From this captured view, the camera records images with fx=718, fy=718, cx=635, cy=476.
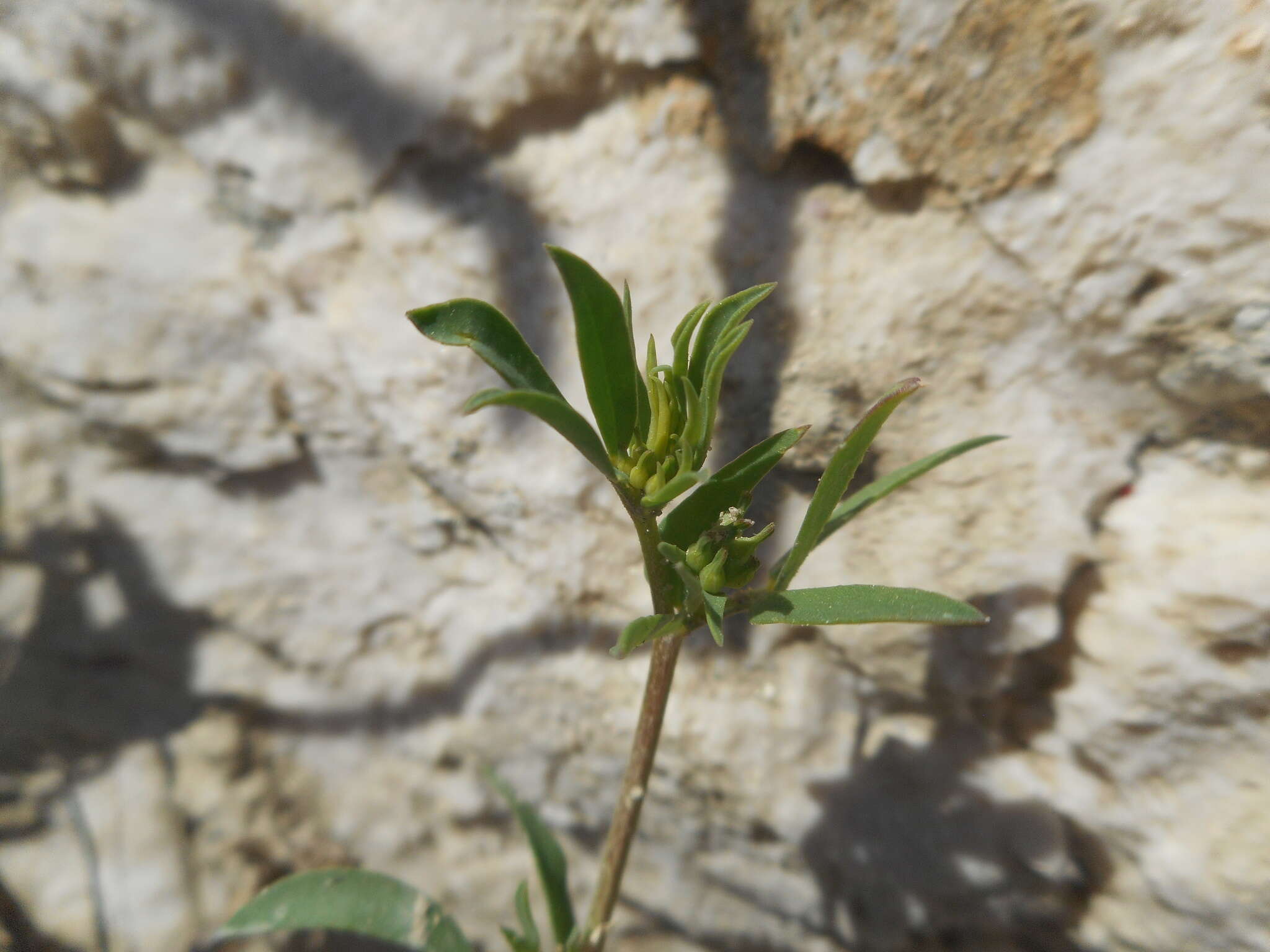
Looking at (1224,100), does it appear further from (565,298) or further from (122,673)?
(122,673)

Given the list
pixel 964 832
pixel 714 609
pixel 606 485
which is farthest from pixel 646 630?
pixel 964 832

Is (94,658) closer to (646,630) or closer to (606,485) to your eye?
(606,485)

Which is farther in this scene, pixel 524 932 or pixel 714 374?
pixel 524 932

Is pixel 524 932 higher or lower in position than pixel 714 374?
lower

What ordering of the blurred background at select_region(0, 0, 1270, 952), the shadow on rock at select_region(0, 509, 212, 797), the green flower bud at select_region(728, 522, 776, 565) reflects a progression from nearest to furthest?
the green flower bud at select_region(728, 522, 776, 565)
the blurred background at select_region(0, 0, 1270, 952)
the shadow on rock at select_region(0, 509, 212, 797)

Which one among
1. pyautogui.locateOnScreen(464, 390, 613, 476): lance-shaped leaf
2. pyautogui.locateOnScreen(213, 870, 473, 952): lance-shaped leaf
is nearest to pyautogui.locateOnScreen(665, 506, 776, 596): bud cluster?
pyautogui.locateOnScreen(464, 390, 613, 476): lance-shaped leaf

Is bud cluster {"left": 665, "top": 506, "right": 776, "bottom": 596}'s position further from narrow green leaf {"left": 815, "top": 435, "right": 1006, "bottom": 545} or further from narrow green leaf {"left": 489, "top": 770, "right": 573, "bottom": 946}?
narrow green leaf {"left": 489, "top": 770, "right": 573, "bottom": 946}
